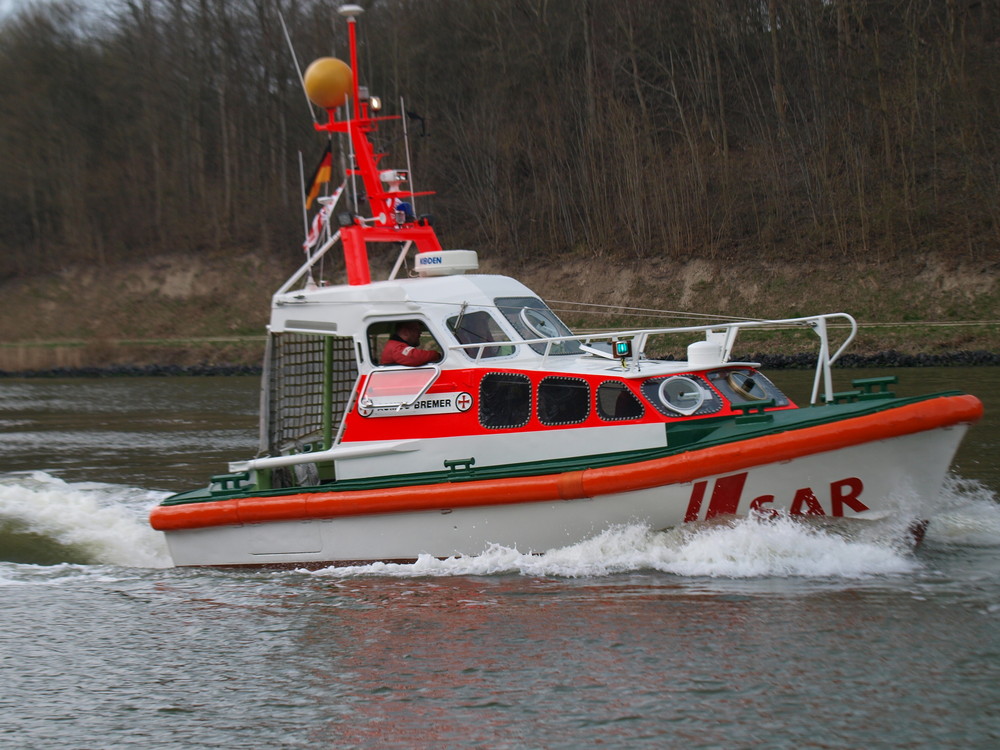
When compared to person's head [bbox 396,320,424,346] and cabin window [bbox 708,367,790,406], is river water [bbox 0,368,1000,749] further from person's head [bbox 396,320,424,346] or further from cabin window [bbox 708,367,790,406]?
person's head [bbox 396,320,424,346]

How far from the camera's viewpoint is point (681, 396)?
9.05 metres

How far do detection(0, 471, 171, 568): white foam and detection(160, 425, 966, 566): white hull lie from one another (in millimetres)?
1408

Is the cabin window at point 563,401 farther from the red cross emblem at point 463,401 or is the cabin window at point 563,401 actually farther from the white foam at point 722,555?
the white foam at point 722,555

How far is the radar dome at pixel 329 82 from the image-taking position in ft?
35.6

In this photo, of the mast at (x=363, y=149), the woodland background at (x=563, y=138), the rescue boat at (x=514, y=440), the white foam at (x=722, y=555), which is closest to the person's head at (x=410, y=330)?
the rescue boat at (x=514, y=440)

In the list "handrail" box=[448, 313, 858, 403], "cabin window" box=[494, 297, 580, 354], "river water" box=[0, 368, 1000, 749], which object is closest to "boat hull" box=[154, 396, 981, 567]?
"river water" box=[0, 368, 1000, 749]

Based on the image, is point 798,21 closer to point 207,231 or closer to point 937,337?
point 937,337

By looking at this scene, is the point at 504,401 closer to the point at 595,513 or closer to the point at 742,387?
the point at 595,513

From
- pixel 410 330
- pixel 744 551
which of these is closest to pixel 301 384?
pixel 410 330

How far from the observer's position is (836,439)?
8055mm

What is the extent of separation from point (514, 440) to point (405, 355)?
1288 mm

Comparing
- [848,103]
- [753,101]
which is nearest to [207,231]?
[753,101]

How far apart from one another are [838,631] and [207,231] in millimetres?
43558

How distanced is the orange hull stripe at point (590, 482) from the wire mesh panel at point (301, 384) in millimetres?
1223
